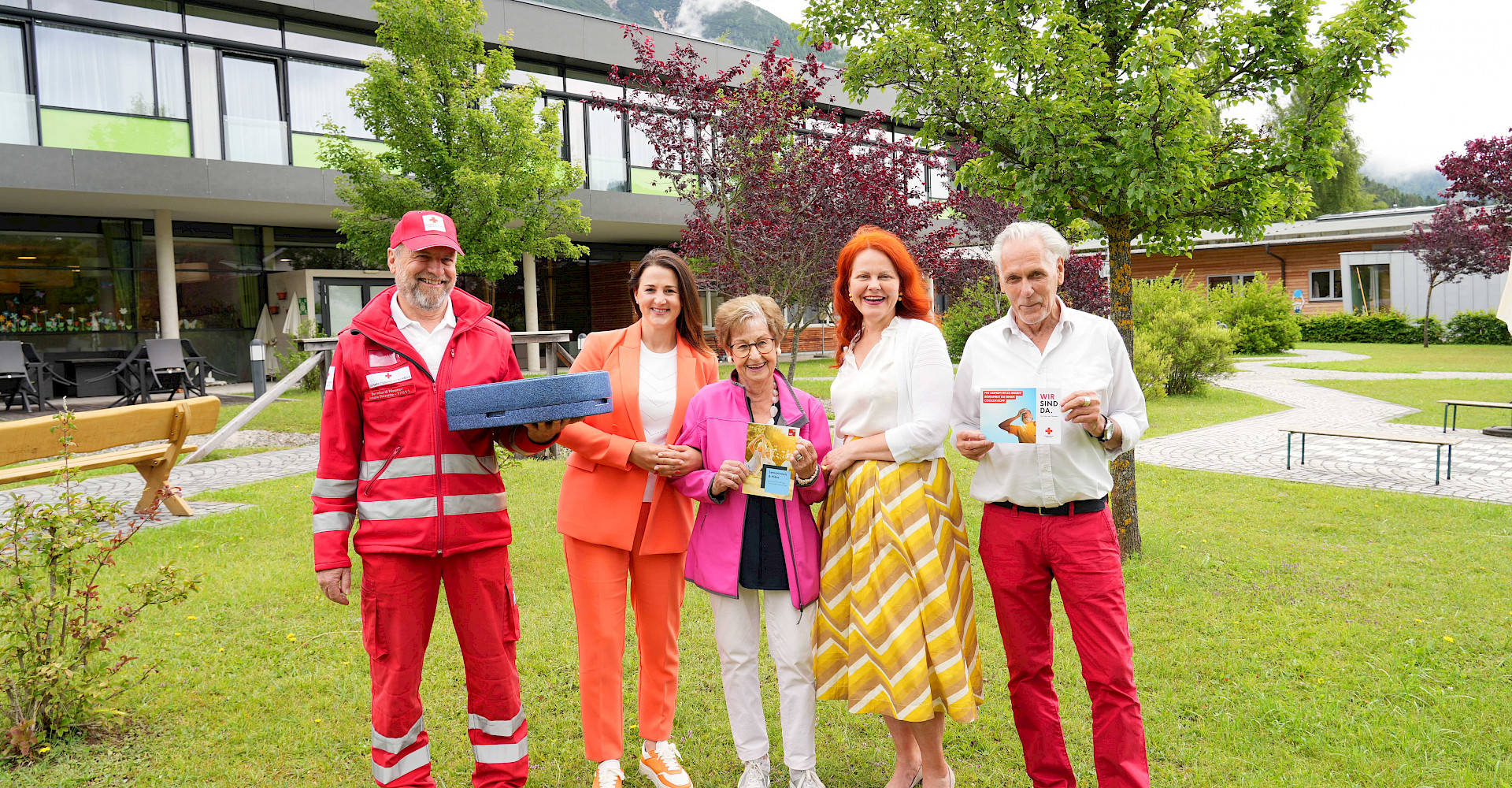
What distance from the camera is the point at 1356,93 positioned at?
5.17m

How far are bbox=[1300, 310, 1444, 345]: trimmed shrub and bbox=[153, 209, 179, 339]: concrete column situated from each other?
1568 inches

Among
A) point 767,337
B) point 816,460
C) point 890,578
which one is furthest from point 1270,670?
point 767,337

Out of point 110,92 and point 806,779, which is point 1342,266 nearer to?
point 806,779

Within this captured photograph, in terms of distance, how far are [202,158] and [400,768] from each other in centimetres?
1898

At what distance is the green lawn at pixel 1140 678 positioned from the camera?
11.9 feet

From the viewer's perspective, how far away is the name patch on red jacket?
9.66 feet

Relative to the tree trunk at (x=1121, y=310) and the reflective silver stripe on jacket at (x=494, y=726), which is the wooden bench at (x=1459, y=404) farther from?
the reflective silver stripe on jacket at (x=494, y=726)

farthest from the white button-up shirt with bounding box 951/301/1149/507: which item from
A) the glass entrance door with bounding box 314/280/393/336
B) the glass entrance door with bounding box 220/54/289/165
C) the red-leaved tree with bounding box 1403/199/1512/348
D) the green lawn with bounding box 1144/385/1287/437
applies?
the red-leaved tree with bounding box 1403/199/1512/348

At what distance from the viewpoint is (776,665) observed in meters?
3.28

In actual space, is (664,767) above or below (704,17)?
below

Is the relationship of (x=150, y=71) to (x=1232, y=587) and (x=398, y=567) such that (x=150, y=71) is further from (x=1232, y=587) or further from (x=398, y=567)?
(x=1232, y=587)

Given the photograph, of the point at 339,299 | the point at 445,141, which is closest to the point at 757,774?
the point at 445,141

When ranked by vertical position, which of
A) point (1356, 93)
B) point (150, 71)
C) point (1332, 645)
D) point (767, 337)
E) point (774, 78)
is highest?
point (150, 71)

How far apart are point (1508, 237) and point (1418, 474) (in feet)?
83.2
